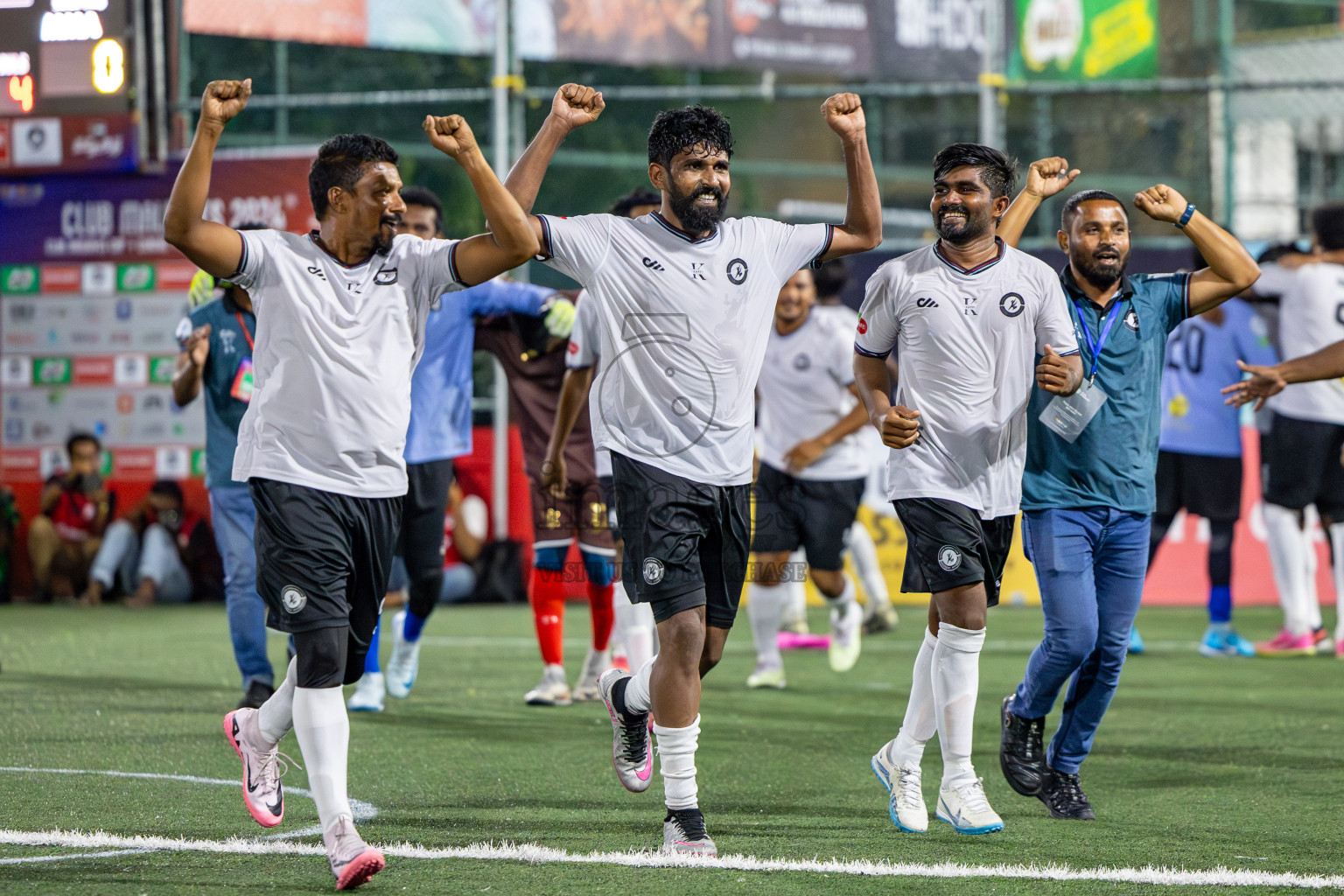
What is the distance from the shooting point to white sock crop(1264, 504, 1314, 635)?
9883mm

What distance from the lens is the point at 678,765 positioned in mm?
4793

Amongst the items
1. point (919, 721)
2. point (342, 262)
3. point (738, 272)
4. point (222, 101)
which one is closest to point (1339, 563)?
point (919, 721)

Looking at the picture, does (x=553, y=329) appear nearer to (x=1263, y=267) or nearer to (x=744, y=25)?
(x=1263, y=267)

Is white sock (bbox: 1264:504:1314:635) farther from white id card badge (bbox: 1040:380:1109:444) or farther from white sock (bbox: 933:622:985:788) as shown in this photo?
white sock (bbox: 933:622:985:788)

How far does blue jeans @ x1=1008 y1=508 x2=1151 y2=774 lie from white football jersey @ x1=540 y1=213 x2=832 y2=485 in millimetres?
1084

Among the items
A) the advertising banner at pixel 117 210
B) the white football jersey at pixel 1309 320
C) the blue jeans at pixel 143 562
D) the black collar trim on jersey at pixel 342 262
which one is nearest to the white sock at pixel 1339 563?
the white football jersey at pixel 1309 320

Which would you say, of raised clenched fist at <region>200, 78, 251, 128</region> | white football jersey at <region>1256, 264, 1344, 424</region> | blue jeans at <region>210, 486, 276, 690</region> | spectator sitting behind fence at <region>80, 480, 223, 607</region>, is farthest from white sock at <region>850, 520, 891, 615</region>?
raised clenched fist at <region>200, 78, 251, 128</region>

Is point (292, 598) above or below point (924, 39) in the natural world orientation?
below

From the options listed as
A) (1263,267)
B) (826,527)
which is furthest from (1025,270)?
(1263,267)

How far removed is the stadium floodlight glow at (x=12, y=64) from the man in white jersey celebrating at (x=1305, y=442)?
722cm

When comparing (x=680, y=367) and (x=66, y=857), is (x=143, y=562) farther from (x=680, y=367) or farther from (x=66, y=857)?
(x=680, y=367)

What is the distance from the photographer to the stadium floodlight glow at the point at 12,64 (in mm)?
9375

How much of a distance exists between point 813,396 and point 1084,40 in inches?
303

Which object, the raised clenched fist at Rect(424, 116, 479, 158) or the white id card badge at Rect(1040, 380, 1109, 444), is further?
the white id card badge at Rect(1040, 380, 1109, 444)
